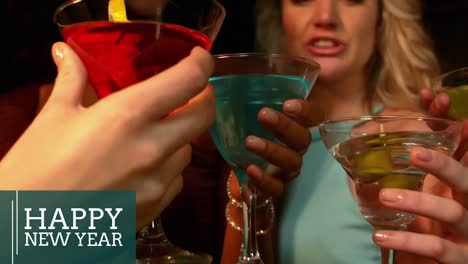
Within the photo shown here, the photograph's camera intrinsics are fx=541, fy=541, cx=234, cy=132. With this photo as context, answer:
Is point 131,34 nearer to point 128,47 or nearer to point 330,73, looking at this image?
point 128,47

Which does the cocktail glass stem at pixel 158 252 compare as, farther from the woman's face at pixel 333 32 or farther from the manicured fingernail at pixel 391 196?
the woman's face at pixel 333 32

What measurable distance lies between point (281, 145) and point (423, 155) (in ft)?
0.74

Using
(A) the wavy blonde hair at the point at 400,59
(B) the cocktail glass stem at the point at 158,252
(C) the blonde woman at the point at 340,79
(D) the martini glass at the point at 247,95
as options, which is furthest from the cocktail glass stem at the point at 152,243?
(A) the wavy blonde hair at the point at 400,59

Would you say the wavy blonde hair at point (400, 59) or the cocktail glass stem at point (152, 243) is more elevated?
the wavy blonde hair at point (400, 59)

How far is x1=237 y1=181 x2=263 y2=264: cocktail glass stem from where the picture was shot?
66 centimetres

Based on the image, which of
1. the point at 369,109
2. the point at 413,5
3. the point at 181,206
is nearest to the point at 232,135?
the point at 181,206

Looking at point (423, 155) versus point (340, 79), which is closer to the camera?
point (423, 155)

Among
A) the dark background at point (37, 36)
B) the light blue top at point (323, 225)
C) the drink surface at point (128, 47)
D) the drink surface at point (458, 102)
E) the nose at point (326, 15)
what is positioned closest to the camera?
the drink surface at point (128, 47)

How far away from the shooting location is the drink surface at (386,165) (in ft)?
2.19

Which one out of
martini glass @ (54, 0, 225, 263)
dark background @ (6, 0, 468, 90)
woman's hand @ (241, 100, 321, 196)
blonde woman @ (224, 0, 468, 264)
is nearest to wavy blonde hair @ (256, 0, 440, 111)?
blonde woman @ (224, 0, 468, 264)

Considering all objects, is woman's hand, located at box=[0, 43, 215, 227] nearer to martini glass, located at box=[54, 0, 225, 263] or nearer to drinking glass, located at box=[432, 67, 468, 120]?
martini glass, located at box=[54, 0, 225, 263]

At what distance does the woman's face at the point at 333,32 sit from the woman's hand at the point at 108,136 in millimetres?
864

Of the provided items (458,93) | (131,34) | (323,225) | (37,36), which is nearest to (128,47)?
(131,34)

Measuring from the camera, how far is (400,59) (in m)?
1.56
